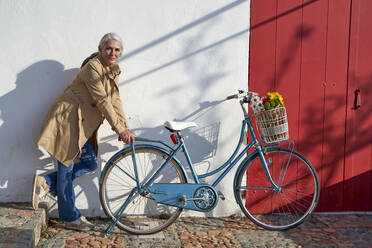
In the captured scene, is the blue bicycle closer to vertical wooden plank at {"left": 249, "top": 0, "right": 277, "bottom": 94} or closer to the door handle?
vertical wooden plank at {"left": 249, "top": 0, "right": 277, "bottom": 94}

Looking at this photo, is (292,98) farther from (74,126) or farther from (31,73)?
(31,73)

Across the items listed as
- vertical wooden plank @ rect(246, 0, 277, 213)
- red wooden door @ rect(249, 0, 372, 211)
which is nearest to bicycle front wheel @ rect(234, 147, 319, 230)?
red wooden door @ rect(249, 0, 372, 211)

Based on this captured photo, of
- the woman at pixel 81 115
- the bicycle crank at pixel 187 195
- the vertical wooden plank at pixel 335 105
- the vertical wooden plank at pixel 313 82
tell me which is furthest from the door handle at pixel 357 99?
the woman at pixel 81 115

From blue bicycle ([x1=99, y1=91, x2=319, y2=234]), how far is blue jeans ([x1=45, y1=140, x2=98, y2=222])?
9.4 inches

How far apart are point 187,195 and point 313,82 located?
1.84 metres

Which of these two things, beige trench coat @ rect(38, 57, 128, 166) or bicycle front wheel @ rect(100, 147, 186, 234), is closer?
beige trench coat @ rect(38, 57, 128, 166)

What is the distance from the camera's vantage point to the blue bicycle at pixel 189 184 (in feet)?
13.0

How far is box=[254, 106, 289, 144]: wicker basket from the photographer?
371 cm

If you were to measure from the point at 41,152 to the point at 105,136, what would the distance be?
0.64 m

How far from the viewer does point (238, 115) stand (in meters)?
4.46

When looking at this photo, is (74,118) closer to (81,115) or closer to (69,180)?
(81,115)

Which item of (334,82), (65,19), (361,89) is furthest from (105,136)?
(361,89)

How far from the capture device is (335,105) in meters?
4.57

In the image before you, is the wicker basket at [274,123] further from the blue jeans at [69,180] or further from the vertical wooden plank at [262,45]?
the blue jeans at [69,180]
